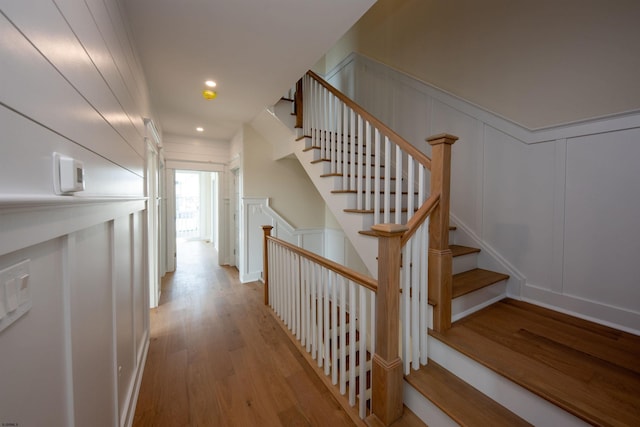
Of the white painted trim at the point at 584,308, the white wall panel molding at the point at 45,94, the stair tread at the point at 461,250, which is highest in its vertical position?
the white wall panel molding at the point at 45,94

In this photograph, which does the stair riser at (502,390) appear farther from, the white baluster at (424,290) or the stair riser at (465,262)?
the stair riser at (465,262)

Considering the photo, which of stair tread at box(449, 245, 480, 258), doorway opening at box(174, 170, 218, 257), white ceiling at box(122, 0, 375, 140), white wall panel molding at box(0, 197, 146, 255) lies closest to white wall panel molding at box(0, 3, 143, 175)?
white wall panel molding at box(0, 197, 146, 255)

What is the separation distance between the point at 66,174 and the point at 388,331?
145 cm

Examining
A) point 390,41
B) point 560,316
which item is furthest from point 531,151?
point 390,41

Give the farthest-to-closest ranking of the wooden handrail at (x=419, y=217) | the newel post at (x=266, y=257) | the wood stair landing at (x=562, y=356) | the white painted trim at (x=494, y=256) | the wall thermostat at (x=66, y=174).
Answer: the newel post at (x=266, y=257) → the white painted trim at (x=494, y=256) → the wooden handrail at (x=419, y=217) → the wood stair landing at (x=562, y=356) → the wall thermostat at (x=66, y=174)

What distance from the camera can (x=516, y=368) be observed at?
3.98ft

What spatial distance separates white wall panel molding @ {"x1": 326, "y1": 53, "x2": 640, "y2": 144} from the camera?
5.19 feet

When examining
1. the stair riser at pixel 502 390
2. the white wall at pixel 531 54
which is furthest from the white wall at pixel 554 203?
the stair riser at pixel 502 390

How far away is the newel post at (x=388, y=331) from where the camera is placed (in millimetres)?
1263

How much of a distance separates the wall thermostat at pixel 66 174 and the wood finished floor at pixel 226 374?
1.55 metres

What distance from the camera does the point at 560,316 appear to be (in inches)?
69.1

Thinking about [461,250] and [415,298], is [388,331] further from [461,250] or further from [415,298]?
[461,250]

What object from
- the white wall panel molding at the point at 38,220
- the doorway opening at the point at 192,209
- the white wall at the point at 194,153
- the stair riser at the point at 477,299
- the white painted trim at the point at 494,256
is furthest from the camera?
the doorway opening at the point at 192,209

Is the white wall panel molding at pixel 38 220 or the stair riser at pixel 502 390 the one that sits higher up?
the white wall panel molding at pixel 38 220
